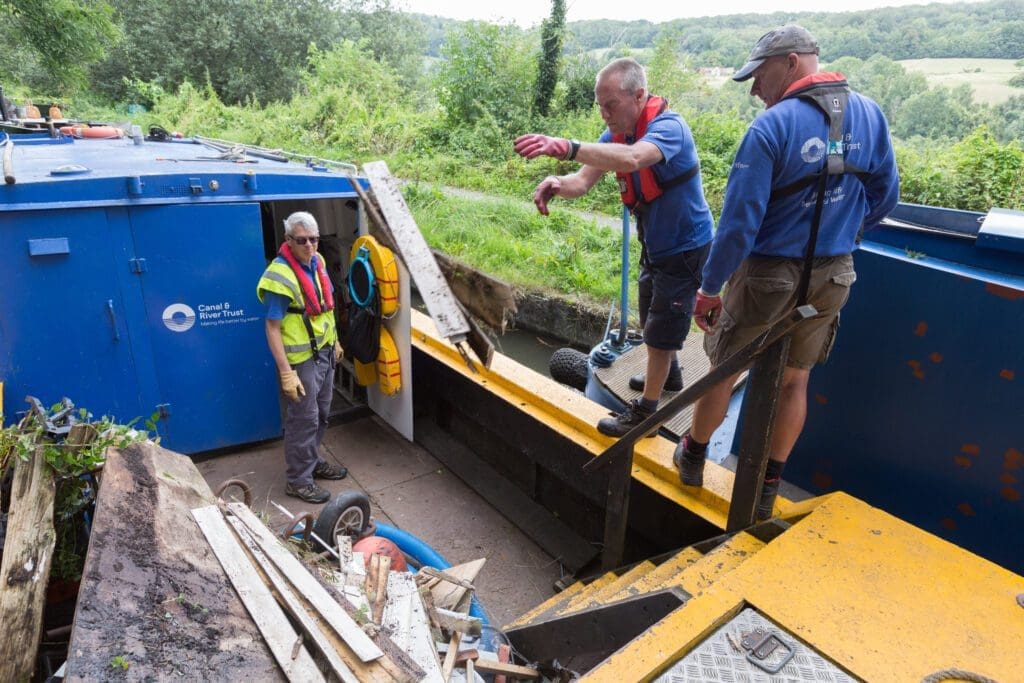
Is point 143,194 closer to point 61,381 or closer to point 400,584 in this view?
point 61,381

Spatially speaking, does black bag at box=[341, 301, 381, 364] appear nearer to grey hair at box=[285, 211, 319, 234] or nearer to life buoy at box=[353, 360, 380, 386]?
life buoy at box=[353, 360, 380, 386]

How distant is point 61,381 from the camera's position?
13.2 ft

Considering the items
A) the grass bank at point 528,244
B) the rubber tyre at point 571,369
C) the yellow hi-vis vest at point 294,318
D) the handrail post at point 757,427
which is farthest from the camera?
the grass bank at point 528,244

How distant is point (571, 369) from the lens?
5590 millimetres

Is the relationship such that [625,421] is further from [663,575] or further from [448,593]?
[448,593]

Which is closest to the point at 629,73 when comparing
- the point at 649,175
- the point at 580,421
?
the point at 649,175

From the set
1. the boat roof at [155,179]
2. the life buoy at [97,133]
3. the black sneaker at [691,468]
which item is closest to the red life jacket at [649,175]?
the black sneaker at [691,468]

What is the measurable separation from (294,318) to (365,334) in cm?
93

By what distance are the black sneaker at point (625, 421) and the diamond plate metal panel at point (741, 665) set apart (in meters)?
1.59

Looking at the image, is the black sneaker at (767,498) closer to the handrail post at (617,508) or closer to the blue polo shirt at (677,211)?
the handrail post at (617,508)

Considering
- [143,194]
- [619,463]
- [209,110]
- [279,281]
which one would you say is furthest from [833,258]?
[209,110]

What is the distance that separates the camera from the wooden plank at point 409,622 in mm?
2344

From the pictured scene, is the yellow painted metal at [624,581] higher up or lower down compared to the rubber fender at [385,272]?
lower down

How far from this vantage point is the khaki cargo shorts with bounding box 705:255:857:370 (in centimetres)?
256
